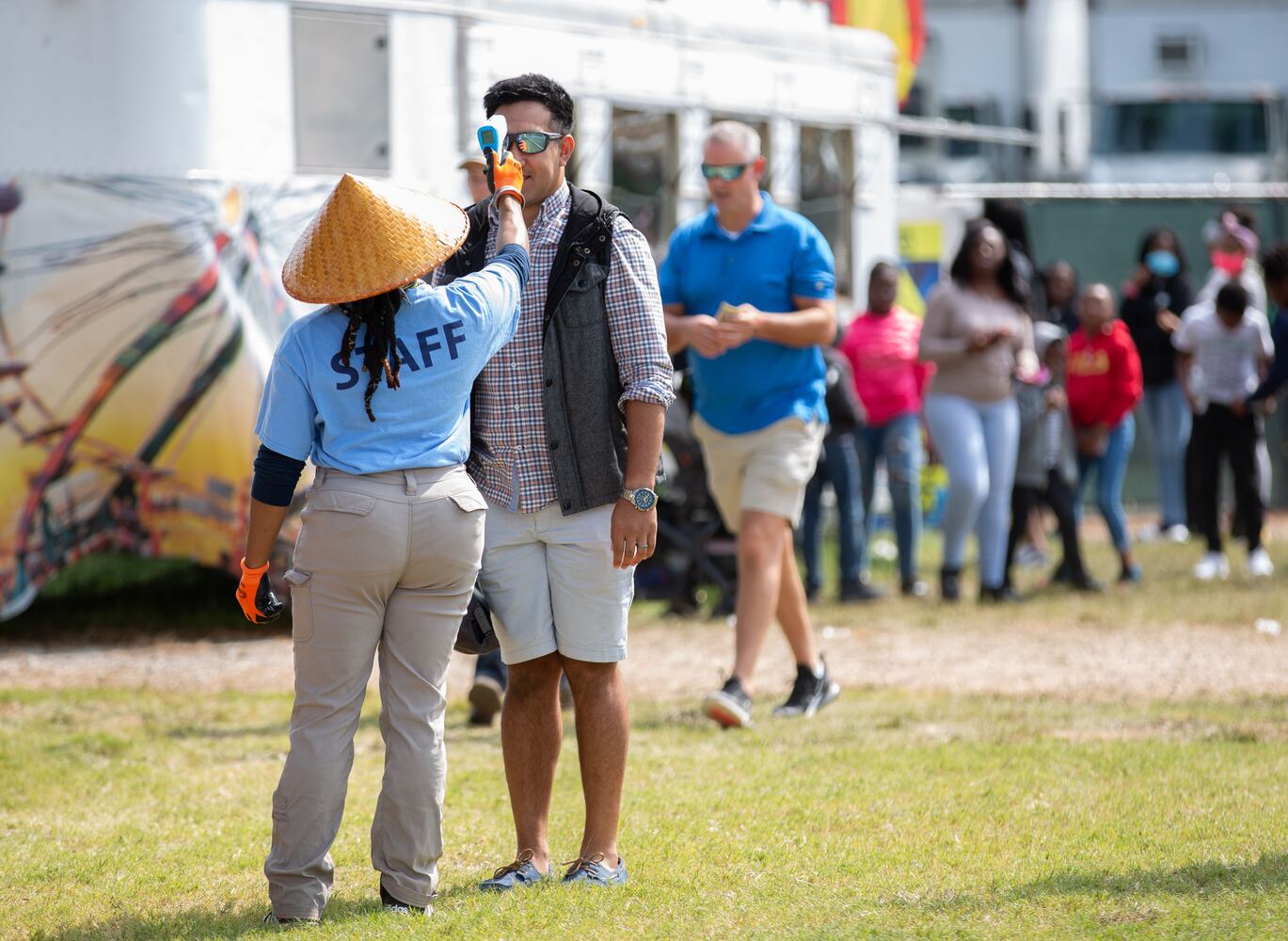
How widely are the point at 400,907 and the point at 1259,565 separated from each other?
8.13 metres

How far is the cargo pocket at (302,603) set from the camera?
4270mm

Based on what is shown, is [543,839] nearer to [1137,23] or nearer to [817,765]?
[817,765]

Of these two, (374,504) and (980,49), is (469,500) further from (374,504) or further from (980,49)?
(980,49)

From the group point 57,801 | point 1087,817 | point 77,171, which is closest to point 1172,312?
point 77,171

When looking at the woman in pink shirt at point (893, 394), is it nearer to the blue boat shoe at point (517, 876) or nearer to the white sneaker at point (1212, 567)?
the white sneaker at point (1212, 567)

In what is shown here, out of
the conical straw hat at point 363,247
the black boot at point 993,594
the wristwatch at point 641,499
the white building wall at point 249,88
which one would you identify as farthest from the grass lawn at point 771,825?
the white building wall at point 249,88

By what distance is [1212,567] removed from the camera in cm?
1127

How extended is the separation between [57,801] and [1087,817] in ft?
10.4

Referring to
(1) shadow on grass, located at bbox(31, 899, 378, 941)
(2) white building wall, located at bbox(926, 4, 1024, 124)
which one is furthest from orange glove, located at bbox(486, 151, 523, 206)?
(2) white building wall, located at bbox(926, 4, 1024, 124)

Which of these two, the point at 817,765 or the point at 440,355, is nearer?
the point at 440,355

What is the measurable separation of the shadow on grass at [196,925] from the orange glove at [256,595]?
724mm

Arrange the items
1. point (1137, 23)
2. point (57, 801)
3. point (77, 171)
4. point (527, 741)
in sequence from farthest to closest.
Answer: point (1137, 23)
point (77, 171)
point (57, 801)
point (527, 741)

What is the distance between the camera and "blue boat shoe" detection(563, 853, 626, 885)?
4547 mm

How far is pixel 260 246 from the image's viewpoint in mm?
9109
